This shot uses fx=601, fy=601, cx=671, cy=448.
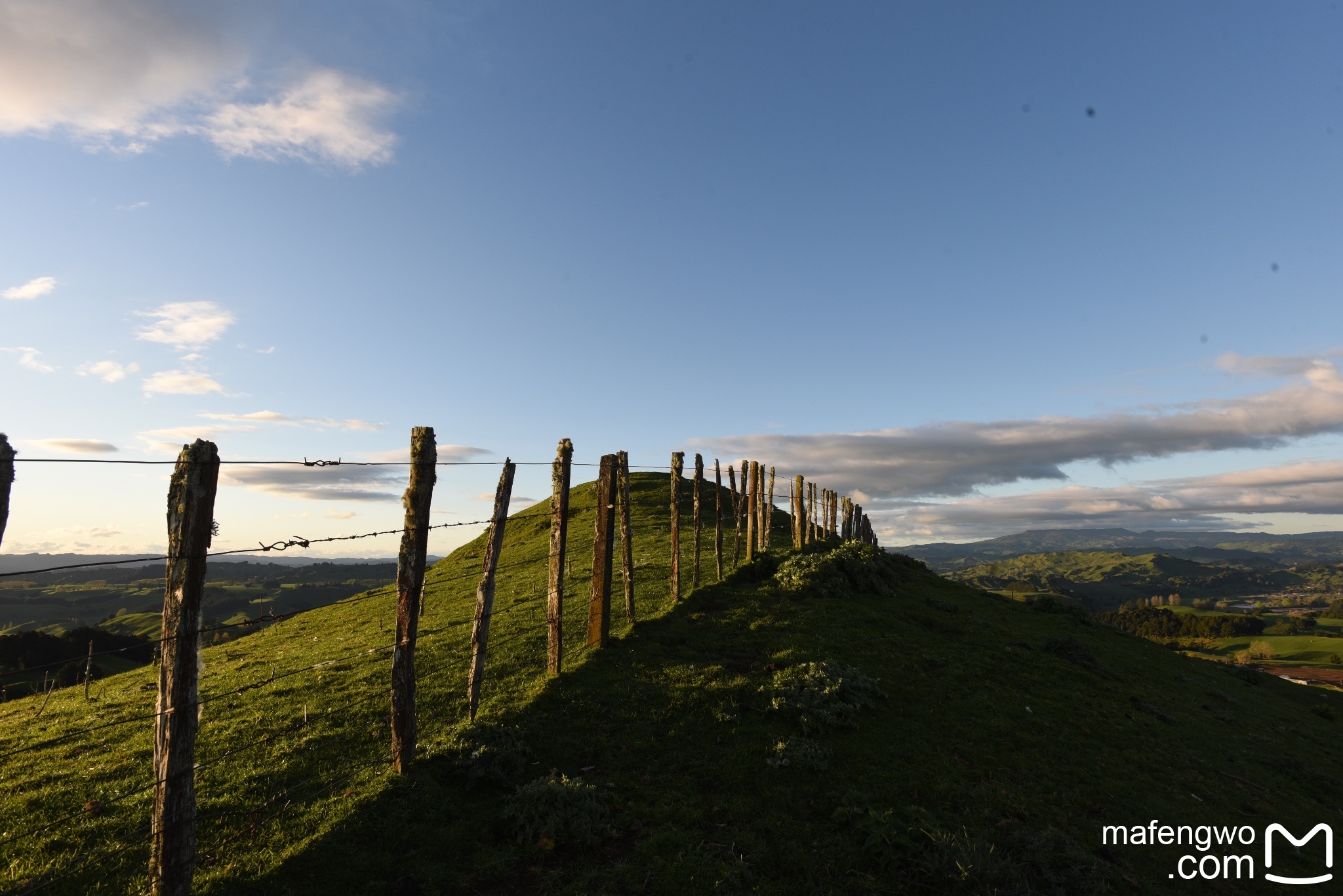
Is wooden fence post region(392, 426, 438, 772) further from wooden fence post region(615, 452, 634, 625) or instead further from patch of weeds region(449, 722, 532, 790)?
wooden fence post region(615, 452, 634, 625)

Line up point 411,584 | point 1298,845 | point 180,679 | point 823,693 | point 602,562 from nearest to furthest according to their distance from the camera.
Result: point 180,679 < point 411,584 < point 1298,845 < point 823,693 < point 602,562

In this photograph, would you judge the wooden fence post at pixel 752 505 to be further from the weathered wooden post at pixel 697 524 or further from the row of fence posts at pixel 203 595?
the row of fence posts at pixel 203 595

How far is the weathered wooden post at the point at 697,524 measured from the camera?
25.6 metres

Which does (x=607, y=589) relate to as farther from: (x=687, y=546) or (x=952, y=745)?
(x=687, y=546)

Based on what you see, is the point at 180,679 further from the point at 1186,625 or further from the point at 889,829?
the point at 1186,625

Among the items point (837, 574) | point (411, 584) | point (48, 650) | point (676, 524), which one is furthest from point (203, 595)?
point (48, 650)

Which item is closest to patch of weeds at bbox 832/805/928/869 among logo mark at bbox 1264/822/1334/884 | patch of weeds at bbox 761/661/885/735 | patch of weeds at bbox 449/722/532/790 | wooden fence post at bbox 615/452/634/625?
patch of weeds at bbox 761/661/885/735

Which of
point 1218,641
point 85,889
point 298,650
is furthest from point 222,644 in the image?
point 1218,641

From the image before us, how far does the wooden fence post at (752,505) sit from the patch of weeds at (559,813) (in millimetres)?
21075

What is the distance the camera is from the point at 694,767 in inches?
504

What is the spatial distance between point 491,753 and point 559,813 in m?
2.32

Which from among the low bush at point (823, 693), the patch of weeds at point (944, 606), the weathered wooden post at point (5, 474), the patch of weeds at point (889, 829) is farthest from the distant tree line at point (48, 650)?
the patch of weeds at point (944, 606)

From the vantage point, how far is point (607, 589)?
60.9 ft

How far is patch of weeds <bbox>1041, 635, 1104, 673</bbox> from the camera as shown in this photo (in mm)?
24125
